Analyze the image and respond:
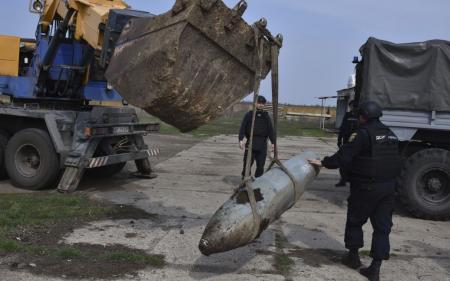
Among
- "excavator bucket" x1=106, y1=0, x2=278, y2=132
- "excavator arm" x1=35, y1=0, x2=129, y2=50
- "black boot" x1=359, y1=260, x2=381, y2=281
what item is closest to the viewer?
"excavator bucket" x1=106, y1=0, x2=278, y2=132

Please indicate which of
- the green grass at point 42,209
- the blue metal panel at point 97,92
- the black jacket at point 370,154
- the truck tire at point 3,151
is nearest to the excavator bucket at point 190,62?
the black jacket at point 370,154

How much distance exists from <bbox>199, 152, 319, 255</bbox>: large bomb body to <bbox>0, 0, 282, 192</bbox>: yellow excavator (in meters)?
0.96

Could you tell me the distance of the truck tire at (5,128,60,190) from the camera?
29.9ft

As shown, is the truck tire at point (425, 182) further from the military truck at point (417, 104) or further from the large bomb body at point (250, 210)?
the large bomb body at point (250, 210)

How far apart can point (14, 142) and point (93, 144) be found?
159cm

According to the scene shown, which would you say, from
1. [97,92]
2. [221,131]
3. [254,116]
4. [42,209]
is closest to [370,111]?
[254,116]

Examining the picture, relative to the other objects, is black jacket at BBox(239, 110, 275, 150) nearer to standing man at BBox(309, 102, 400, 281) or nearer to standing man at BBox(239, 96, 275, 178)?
standing man at BBox(239, 96, 275, 178)

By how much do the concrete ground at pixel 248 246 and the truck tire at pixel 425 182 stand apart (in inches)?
8.3

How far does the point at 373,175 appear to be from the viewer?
18.0ft

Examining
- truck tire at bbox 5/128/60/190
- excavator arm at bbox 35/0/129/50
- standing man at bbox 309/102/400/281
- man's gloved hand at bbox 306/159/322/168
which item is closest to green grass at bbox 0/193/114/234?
truck tire at bbox 5/128/60/190

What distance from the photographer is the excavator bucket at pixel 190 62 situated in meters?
5.14

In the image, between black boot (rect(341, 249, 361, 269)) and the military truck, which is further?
the military truck

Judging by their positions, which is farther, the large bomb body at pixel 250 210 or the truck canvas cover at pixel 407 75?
the truck canvas cover at pixel 407 75

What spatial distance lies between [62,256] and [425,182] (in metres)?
5.74
